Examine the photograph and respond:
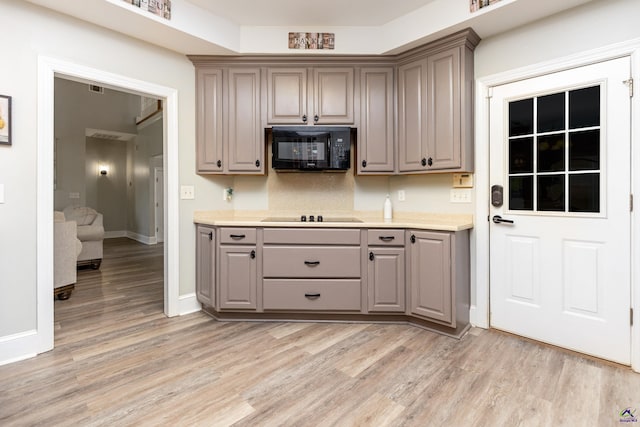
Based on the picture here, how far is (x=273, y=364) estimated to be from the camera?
78.7 inches

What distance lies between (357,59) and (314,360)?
2.57 m

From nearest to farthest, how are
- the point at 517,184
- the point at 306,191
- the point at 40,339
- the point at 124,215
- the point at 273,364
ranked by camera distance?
the point at 273,364 → the point at 40,339 → the point at 517,184 → the point at 306,191 → the point at 124,215

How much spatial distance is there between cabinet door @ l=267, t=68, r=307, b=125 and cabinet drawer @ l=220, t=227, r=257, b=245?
3.48ft

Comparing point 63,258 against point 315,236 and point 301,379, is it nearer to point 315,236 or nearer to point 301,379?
point 315,236

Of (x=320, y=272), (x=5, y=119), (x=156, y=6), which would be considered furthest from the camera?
(x=320, y=272)

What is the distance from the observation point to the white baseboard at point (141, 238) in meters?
7.28

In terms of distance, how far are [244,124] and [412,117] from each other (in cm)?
155

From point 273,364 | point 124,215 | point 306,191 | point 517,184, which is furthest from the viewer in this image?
point 124,215

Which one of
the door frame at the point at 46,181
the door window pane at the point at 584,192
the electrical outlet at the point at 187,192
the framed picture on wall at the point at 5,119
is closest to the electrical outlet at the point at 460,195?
the door window pane at the point at 584,192

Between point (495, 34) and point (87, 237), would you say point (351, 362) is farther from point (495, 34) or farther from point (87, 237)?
point (87, 237)

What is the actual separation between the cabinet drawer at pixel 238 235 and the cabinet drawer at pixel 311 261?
0.16 m

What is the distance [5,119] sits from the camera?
200cm

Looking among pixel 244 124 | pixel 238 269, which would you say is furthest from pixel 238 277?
pixel 244 124

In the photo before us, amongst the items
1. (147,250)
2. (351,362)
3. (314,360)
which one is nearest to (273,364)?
(314,360)
